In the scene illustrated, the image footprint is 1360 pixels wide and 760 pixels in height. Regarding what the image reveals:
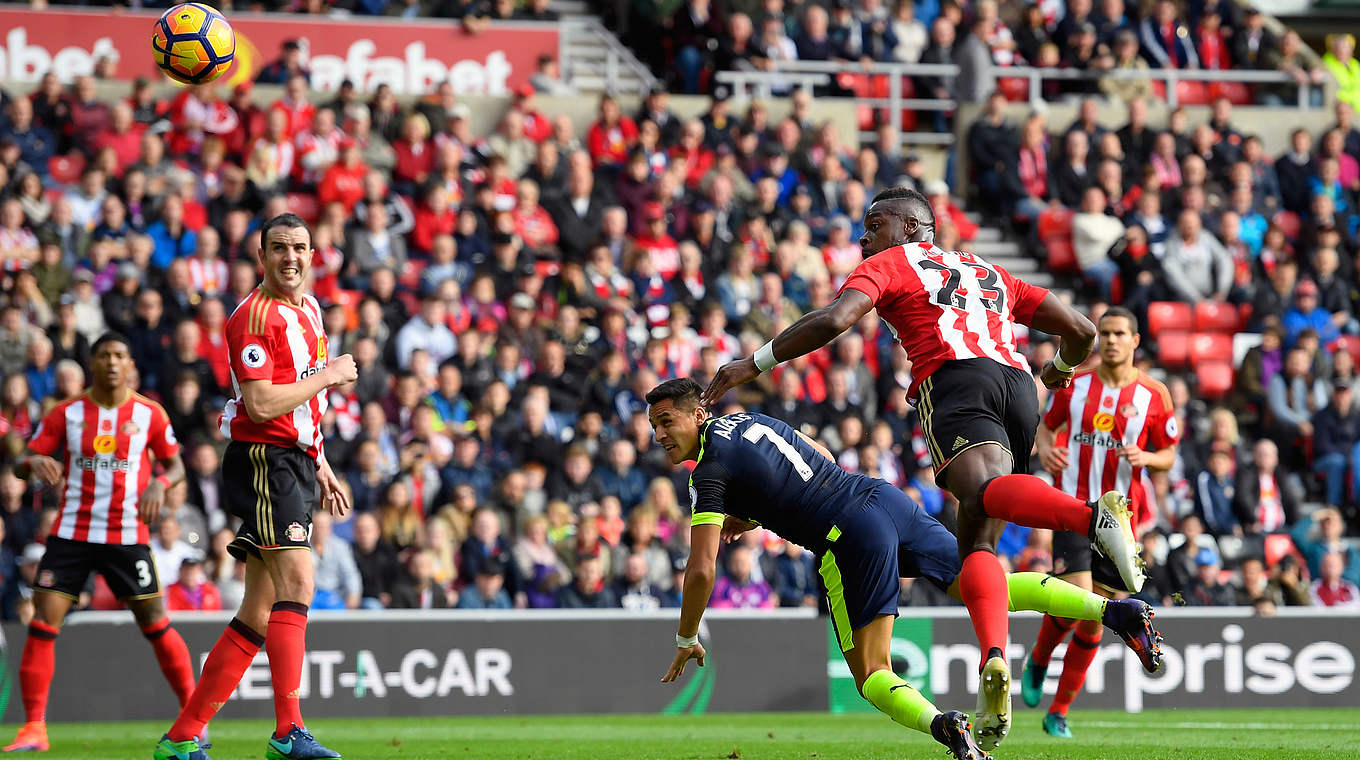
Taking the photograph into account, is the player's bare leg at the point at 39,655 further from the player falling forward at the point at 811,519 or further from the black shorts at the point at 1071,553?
the black shorts at the point at 1071,553

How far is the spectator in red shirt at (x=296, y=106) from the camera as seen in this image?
57.8 ft

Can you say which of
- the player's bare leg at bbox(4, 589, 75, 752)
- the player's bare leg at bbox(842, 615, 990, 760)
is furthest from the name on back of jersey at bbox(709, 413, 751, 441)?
the player's bare leg at bbox(4, 589, 75, 752)

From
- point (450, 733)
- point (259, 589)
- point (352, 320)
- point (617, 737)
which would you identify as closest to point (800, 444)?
point (259, 589)

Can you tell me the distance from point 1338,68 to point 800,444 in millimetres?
18486

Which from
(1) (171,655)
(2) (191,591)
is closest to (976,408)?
(1) (171,655)

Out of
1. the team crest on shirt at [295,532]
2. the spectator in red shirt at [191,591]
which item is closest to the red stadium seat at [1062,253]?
the spectator in red shirt at [191,591]

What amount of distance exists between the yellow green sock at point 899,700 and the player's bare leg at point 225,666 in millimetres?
2904

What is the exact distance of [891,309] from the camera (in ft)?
26.5

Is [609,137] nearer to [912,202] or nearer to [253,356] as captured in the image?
[912,202]

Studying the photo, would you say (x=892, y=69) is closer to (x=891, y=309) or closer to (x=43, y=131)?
(x=43, y=131)

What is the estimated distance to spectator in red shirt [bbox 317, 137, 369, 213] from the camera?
17031mm

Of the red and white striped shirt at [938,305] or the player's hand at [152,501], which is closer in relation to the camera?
the red and white striped shirt at [938,305]

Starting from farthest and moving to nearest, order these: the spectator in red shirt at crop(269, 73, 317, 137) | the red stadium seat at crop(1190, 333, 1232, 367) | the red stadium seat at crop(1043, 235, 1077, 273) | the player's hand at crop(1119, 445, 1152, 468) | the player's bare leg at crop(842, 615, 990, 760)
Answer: the red stadium seat at crop(1043, 235, 1077, 273)
the red stadium seat at crop(1190, 333, 1232, 367)
the spectator in red shirt at crop(269, 73, 317, 137)
the player's hand at crop(1119, 445, 1152, 468)
the player's bare leg at crop(842, 615, 990, 760)

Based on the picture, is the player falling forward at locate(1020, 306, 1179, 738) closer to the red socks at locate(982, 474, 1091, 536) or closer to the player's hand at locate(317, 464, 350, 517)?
the red socks at locate(982, 474, 1091, 536)
